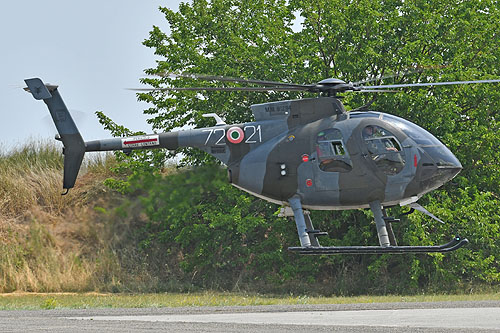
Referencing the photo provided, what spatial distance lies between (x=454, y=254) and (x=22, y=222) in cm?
1872

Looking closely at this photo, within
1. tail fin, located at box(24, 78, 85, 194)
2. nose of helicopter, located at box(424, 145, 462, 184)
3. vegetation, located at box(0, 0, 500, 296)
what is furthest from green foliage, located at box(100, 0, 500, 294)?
nose of helicopter, located at box(424, 145, 462, 184)

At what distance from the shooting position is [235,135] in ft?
69.4

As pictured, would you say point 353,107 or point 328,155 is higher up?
point 353,107

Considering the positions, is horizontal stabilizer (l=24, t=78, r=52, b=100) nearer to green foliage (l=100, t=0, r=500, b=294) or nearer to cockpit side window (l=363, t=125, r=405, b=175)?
cockpit side window (l=363, t=125, r=405, b=175)

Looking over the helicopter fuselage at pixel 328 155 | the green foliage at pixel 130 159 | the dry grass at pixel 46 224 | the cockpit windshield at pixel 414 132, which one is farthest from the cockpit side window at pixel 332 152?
the green foliage at pixel 130 159

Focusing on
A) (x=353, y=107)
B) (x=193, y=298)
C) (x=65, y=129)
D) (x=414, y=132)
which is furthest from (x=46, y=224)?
(x=414, y=132)

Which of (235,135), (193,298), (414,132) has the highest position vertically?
(235,135)

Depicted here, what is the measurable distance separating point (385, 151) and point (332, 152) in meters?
1.35

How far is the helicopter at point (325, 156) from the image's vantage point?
19859 mm

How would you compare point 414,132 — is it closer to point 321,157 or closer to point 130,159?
point 321,157

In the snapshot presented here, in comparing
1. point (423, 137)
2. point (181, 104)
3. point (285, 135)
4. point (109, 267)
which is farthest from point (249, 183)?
point (181, 104)

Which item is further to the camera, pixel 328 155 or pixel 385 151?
pixel 328 155

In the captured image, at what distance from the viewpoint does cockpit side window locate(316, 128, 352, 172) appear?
20.0 m

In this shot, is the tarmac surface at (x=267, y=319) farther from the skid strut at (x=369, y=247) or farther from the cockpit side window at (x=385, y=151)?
the cockpit side window at (x=385, y=151)
